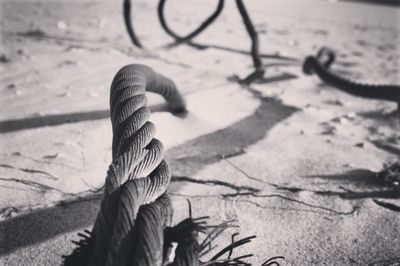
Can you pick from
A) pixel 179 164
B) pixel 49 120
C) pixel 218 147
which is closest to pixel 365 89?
pixel 218 147

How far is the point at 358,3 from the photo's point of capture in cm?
860

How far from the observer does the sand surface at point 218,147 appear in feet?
3.87

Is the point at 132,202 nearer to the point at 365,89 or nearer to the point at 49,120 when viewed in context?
the point at 49,120

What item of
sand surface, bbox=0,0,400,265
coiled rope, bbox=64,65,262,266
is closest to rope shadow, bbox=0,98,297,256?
sand surface, bbox=0,0,400,265

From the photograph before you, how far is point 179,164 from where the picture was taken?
61.6 inches

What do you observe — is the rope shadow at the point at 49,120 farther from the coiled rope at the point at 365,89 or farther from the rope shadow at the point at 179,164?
the coiled rope at the point at 365,89

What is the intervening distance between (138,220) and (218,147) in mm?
1017

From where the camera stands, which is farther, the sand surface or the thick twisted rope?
the sand surface

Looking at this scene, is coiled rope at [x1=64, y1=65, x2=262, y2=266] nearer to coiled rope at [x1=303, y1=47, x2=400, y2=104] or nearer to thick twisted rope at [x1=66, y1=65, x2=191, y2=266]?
thick twisted rope at [x1=66, y1=65, x2=191, y2=266]

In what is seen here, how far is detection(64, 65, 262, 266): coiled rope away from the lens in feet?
2.37

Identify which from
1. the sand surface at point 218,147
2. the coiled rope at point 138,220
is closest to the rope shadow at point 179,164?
the sand surface at point 218,147

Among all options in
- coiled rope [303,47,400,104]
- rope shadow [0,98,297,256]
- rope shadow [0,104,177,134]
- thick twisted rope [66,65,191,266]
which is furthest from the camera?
coiled rope [303,47,400,104]

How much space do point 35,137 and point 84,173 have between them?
424mm

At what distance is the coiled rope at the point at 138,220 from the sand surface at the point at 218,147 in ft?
1.14
